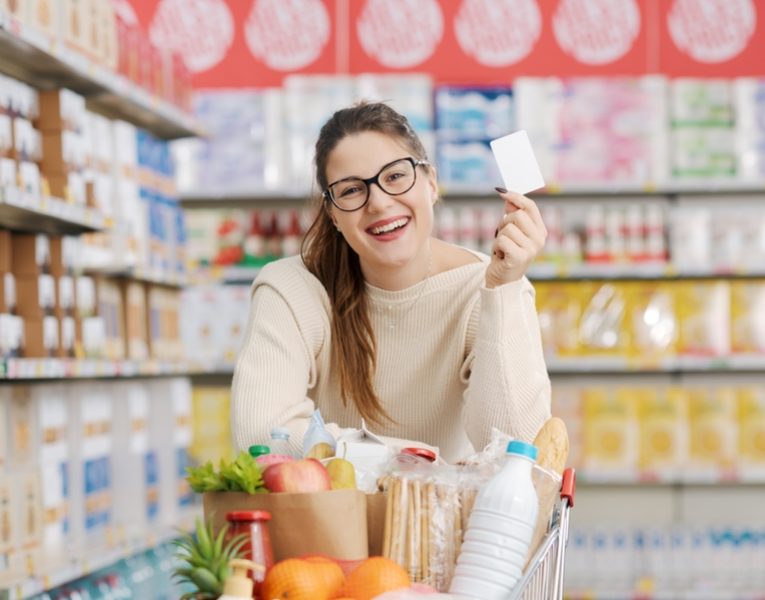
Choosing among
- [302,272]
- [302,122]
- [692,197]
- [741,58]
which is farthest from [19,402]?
[741,58]

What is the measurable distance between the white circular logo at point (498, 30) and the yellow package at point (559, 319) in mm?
1338

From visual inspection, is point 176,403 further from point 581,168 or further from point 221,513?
point 221,513

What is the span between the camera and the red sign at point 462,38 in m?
6.00

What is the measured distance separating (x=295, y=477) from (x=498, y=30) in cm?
507

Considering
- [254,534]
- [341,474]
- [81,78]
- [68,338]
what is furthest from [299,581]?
[81,78]

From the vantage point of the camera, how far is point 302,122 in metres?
5.46

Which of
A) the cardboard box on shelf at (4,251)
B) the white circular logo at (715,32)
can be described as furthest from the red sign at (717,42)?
the cardboard box on shelf at (4,251)

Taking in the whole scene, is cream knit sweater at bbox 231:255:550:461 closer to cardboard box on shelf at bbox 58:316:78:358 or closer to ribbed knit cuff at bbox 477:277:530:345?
ribbed knit cuff at bbox 477:277:530:345

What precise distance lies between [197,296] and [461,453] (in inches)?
136

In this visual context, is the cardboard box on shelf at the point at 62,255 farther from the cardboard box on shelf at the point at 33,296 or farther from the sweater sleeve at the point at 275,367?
the sweater sleeve at the point at 275,367

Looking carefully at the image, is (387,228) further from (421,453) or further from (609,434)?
(609,434)

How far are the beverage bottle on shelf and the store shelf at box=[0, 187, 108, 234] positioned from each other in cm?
207

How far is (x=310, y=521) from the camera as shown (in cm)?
130

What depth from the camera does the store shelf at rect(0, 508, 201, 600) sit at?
3.08 meters
